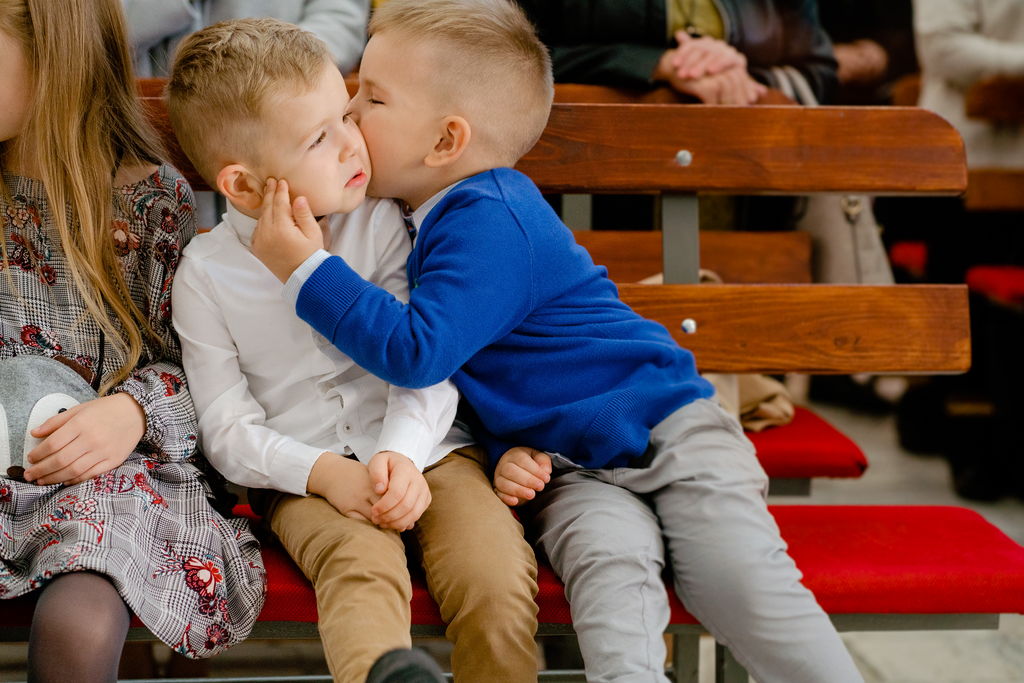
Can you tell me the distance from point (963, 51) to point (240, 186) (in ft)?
9.85

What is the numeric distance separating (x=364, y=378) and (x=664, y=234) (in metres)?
0.59

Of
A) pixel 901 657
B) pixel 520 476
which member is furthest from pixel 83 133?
pixel 901 657

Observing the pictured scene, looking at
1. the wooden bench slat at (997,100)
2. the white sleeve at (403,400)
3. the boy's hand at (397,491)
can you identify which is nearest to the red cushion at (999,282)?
the wooden bench slat at (997,100)

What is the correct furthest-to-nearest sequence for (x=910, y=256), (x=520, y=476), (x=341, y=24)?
(x=910, y=256)
(x=341, y=24)
(x=520, y=476)

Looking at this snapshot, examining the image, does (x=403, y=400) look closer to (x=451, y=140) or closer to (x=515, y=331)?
(x=515, y=331)

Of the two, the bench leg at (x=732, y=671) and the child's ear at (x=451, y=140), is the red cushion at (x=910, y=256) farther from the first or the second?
the child's ear at (x=451, y=140)

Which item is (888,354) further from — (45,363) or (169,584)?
(45,363)

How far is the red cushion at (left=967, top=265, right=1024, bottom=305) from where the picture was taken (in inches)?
132

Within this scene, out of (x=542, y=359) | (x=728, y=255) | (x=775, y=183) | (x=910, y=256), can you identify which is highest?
(x=775, y=183)

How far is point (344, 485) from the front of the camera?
3.76 ft

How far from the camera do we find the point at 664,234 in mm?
1598

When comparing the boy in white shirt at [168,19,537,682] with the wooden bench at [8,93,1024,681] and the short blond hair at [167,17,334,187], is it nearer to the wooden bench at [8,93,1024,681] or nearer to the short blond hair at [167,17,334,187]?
the short blond hair at [167,17,334,187]

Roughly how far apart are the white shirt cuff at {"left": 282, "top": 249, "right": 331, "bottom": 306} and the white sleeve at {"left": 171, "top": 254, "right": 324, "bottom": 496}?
16 cm

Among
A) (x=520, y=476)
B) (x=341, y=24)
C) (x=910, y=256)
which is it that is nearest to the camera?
(x=520, y=476)
